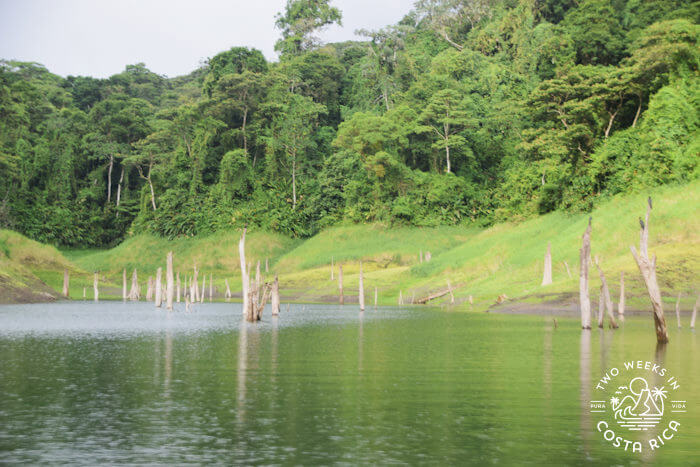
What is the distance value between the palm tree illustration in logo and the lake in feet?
1.69

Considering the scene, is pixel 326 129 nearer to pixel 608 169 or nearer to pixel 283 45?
pixel 283 45

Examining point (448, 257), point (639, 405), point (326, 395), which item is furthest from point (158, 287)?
point (639, 405)

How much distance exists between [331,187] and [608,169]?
5178cm

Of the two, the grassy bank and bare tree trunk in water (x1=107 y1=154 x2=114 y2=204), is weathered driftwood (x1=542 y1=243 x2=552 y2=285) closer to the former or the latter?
the grassy bank

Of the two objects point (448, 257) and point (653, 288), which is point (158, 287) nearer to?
point (448, 257)

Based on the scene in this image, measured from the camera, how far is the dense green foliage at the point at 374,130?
107m

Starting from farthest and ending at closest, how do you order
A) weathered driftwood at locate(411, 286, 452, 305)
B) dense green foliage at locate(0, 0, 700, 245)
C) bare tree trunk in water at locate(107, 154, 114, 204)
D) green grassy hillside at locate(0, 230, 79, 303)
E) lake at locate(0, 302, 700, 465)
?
bare tree trunk in water at locate(107, 154, 114, 204) < dense green foliage at locate(0, 0, 700, 245) < green grassy hillside at locate(0, 230, 79, 303) < weathered driftwood at locate(411, 286, 452, 305) < lake at locate(0, 302, 700, 465)

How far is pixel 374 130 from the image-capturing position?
431 feet

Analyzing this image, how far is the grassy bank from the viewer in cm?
7475

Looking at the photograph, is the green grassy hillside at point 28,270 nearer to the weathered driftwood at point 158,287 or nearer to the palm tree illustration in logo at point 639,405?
the weathered driftwood at point 158,287

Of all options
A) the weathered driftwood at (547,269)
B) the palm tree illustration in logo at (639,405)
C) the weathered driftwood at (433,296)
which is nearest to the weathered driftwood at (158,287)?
the weathered driftwood at (433,296)

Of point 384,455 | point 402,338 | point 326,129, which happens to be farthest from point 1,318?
point 326,129

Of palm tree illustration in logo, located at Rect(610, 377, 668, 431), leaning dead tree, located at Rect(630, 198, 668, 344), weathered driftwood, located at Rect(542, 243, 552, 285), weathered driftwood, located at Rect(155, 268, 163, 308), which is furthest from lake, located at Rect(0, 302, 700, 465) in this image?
weathered driftwood, located at Rect(155, 268, 163, 308)

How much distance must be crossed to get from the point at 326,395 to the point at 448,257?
243ft
